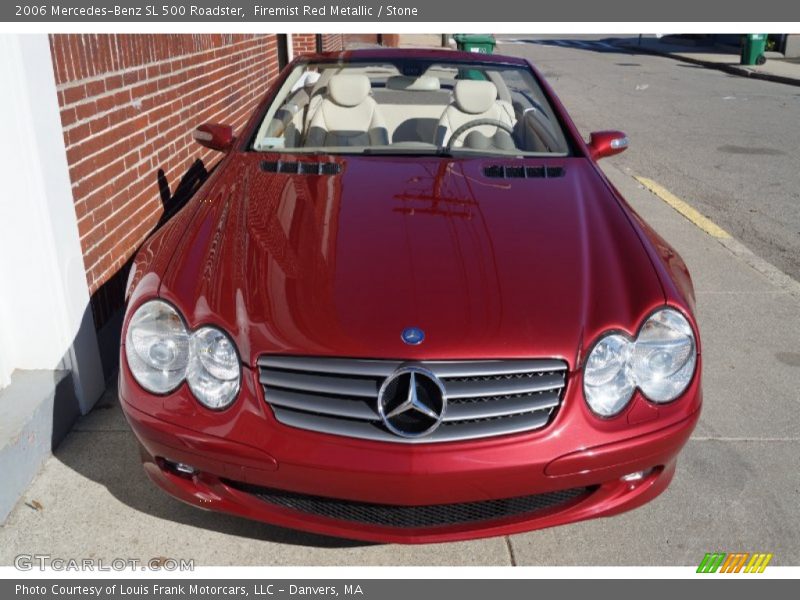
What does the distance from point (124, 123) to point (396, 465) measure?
281 cm

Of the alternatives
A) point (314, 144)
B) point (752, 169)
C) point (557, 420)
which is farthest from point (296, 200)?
point (752, 169)

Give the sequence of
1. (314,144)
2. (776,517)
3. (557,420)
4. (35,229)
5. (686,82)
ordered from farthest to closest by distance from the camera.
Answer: (686,82) → (314,144) → (35,229) → (776,517) → (557,420)

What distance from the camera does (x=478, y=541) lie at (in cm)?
274

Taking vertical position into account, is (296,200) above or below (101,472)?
above

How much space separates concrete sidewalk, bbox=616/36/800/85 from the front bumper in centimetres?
1751

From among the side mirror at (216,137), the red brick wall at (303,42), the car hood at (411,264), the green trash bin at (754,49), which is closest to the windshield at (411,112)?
the side mirror at (216,137)

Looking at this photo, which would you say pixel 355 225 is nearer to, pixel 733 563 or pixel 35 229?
pixel 35 229

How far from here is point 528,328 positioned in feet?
7.74

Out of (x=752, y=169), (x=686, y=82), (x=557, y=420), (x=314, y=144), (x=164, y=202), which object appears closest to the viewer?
(x=557, y=420)

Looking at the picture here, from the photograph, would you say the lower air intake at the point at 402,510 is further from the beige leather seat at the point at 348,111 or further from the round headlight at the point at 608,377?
the beige leather seat at the point at 348,111

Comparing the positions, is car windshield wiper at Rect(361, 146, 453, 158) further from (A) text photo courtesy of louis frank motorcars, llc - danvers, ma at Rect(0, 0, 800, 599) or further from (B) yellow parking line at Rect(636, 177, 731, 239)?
(B) yellow parking line at Rect(636, 177, 731, 239)

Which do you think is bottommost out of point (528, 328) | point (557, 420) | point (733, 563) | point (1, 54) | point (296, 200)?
point (733, 563)

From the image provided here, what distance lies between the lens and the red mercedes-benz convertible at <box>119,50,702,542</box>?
88.8 inches

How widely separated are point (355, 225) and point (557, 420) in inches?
42.0
